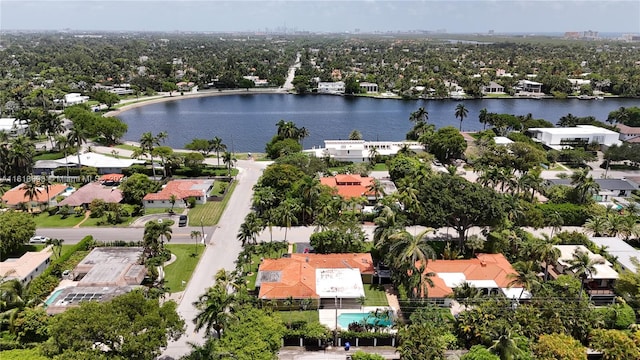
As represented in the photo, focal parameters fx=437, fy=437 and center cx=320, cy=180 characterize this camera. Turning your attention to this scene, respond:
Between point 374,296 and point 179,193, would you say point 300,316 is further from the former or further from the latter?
point 179,193

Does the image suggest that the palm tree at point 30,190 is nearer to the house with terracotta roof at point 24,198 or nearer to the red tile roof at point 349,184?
the house with terracotta roof at point 24,198

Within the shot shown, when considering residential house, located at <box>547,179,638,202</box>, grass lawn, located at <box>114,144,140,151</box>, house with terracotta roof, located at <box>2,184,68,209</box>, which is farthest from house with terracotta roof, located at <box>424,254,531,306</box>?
grass lawn, located at <box>114,144,140,151</box>

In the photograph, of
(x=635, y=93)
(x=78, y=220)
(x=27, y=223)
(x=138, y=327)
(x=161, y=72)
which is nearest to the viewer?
(x=138, y=327)

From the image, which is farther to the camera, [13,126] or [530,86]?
[530,86]

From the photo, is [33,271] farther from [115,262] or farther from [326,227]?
[326,227]

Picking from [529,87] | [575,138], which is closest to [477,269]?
[575,138]

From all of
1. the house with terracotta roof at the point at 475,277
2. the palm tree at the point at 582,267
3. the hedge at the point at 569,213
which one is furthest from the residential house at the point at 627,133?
the house with terracotta roof at the point at 475,277

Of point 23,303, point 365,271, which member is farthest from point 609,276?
point 23,303
